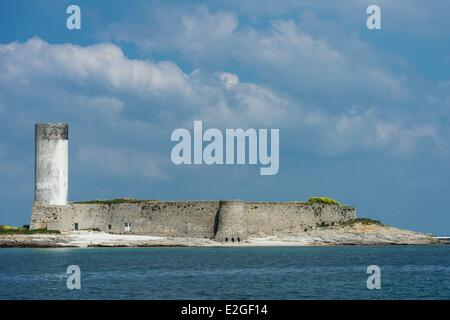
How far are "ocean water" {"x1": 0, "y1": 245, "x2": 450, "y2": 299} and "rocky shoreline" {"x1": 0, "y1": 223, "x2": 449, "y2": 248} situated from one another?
7.44 m

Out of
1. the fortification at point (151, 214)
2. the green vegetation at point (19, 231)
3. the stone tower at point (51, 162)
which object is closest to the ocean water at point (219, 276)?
the fortification at point (151, 214)

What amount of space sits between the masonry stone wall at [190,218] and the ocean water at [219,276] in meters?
7.73

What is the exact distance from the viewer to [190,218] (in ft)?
221

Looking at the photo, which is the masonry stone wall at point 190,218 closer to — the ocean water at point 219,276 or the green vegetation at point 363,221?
the green vegetation at point 363,221

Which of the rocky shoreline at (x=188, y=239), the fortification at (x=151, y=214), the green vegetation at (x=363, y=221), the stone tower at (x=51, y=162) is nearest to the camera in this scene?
the rocky shoreline at (x=188, y=239)

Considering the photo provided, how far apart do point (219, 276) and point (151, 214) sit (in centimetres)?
2929

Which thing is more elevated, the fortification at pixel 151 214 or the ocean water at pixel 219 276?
the fortification at pixel 151 214

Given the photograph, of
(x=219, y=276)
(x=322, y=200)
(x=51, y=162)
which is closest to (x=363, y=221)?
(x=322, y=200)

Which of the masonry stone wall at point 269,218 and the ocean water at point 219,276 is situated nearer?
the ocean water at point 219,276

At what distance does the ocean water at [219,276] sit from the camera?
108 feet

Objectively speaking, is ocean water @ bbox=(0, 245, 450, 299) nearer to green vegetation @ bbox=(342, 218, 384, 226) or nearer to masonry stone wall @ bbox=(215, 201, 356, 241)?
masonry stone wall @ bbox=(215, 201, 356, 241)

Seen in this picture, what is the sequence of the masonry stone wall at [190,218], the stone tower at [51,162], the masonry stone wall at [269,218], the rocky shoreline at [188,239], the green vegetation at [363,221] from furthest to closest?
1. the green vegetation at [363,221]
2. the stone tower at [51,162]
3. the rocky shoreline at [188,239]
4. the masonry stone wall at [190,218]
5. the masonry stone wall at [269,218]
